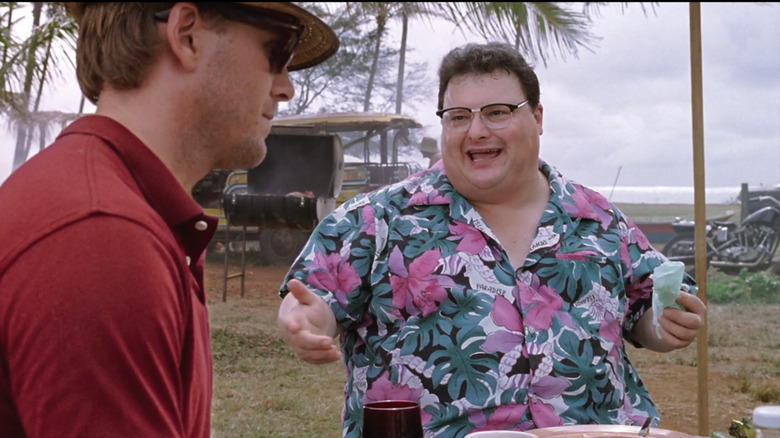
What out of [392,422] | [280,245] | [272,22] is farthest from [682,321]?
[280,245]

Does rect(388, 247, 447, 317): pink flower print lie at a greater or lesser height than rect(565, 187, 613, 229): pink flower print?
lesser

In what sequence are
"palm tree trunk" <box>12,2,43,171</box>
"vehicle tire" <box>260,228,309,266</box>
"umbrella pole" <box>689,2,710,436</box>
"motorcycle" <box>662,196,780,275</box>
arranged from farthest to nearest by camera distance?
"vehicle tire" <box>260,228,309,266</box> → "motorcycle" <box>662,196,780,275</box> → "palm tree trunk" <box>12,2,43,171</box> → "umbrella pole" <box>689,2,710,436</box>

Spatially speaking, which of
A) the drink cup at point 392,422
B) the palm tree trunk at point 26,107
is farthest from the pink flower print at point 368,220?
the palm tree trunk at point 26,107

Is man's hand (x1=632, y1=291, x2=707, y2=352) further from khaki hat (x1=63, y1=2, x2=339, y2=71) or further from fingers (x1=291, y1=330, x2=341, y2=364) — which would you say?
khaki hat (x1=63, y1=2, x2=339, y2=71)

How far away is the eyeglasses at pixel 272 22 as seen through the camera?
1192 millimetres

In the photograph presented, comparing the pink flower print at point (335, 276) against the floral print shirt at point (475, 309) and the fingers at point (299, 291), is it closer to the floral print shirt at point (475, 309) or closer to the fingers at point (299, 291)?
the floral print shirt at point (475, 309)

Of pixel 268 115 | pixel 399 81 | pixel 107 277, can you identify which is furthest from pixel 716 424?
pixel 399 81

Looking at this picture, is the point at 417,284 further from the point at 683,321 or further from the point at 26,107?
the point at 26,107

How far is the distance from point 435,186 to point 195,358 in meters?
1.64

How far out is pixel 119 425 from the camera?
921 millimetres

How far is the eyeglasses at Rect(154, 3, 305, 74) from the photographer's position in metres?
1.19

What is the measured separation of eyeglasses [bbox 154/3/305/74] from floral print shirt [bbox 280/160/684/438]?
115 centimetres

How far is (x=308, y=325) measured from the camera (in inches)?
86.1

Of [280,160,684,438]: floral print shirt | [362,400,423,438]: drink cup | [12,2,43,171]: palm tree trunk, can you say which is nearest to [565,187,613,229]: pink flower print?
[280,160,684,438]: floral print shirt
